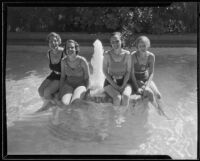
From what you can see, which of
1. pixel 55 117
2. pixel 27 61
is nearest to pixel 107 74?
pixel 55 117

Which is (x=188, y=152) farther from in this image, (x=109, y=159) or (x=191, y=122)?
(x=109, y=159)

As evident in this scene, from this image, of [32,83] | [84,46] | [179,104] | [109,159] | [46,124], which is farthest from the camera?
[84,46]

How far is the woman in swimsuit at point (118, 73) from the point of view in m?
5.40

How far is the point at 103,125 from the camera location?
5.57m

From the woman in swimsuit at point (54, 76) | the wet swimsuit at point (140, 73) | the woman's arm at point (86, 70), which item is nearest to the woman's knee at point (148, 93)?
the wet swimsuit at point (140, 73)

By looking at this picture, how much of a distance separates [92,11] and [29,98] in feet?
7.75

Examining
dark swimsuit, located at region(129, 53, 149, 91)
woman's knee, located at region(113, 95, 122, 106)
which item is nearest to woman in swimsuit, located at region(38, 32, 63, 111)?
woman's knee, located at region(113, 95, 122, 106)

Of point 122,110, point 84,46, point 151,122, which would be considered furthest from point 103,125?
point 84,46

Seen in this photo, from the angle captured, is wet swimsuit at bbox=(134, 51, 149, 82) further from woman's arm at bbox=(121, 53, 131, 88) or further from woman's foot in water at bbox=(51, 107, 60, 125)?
woman's foot in water at bbox=(51, 107, 60, 125)

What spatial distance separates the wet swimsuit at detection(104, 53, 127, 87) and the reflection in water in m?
0.47

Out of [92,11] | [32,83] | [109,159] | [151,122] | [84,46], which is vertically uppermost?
[92,11]

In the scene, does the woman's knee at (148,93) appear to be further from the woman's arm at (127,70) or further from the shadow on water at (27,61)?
the shadow on water at (27,61)

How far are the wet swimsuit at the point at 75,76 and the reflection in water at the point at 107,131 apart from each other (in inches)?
17.3

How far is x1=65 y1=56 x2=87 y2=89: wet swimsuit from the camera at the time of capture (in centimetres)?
560
